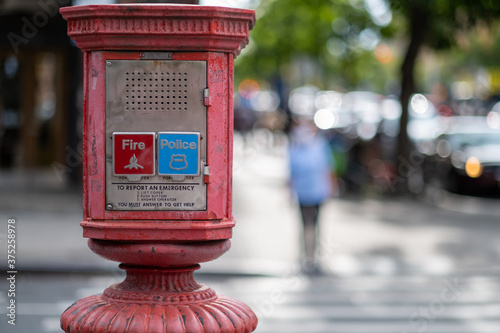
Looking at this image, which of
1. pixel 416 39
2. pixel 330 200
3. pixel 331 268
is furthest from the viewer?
pixel 330 200

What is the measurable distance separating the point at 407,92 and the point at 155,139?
A: 675 inches

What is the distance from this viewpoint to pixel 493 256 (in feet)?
41.5

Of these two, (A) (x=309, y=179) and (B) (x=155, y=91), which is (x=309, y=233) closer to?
(A) (x=309, y=179)

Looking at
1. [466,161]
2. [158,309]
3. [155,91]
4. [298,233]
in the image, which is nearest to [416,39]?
[466,161]

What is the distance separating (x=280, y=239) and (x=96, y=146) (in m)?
10.5

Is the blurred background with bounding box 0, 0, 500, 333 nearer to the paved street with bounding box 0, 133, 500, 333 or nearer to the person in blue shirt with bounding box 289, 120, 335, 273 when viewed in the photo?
the paved street with bounding box 0, 133, 500, 333

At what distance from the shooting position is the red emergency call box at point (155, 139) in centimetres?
358

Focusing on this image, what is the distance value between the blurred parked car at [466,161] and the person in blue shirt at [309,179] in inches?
386

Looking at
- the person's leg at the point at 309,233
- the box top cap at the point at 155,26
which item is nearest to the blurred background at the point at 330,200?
the person's leg at the point at 309,233

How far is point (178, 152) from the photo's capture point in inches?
143

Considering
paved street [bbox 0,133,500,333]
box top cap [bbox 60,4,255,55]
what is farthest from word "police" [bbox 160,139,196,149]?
paved street [bbox 0,133,500,333]

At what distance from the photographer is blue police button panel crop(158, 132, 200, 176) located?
361 centimetres

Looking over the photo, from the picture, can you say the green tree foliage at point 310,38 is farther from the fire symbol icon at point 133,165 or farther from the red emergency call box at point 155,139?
the fire symbol icon at point 133,165

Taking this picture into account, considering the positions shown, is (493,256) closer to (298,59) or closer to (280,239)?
(280,239)
